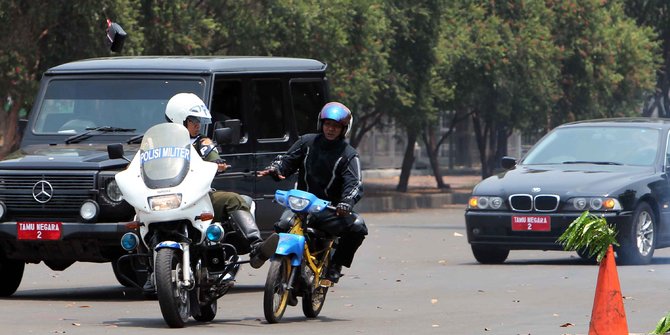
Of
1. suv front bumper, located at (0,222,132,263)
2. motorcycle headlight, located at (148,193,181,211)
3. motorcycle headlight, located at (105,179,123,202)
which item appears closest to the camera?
motorcycle headlight, located at (148,193,181,211)

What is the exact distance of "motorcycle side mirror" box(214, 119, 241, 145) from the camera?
1230 centimetres

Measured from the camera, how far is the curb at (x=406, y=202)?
35906mm

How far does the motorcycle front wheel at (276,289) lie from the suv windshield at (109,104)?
3407mm

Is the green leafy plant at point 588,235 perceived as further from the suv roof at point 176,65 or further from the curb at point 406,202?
the curb at point 406,202

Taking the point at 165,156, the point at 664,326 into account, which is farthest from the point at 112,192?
the point at 664,326

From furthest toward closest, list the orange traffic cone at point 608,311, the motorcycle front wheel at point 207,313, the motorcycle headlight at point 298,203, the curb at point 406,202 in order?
the curb at point 406,202 → the motorcycle front wheel at point 207,313 → the motorcycle headlight at point 298,203 → the orange traffic cone at point 608,311

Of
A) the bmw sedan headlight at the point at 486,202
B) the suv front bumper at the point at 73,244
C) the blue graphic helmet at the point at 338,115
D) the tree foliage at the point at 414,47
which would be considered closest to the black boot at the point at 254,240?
the blue graphic helmet at the point at 338,115

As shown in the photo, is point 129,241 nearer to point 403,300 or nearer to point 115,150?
point 115,150

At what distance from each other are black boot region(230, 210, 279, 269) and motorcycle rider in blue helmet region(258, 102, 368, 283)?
1.15ft

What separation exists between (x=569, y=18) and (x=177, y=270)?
1481 inches

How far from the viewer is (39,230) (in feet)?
43.0

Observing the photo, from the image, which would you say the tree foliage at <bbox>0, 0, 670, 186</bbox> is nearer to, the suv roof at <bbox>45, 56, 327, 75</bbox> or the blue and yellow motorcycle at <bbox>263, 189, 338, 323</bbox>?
the suv roof at <bbox>45, 56, 327, 75</bbox>

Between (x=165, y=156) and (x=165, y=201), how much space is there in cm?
33

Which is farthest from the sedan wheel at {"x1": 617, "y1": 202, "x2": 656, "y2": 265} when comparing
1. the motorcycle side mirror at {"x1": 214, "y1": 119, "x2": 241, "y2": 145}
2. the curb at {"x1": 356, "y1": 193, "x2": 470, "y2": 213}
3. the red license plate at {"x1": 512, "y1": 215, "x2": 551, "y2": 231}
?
the curb at {"x1": 356, "y1": 193, "x2": 470, "y2": 213}
